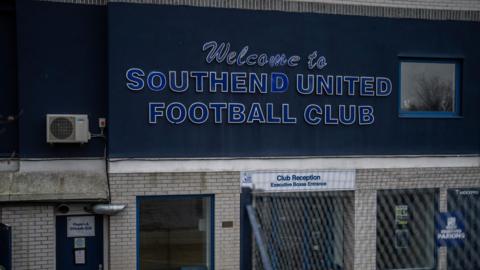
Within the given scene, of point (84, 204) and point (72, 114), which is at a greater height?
point (72, 114)

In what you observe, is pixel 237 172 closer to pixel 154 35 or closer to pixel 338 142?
pixel 338 142

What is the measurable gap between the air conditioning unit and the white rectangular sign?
2991 mm

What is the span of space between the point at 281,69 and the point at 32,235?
546 cm

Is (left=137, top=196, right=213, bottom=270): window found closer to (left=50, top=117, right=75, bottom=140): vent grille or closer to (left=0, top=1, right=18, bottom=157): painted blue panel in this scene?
(left=50, top=117, right=75, bottom=140): vent grille

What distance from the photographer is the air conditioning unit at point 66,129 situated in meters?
9.93

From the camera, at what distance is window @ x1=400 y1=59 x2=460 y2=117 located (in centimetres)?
1164

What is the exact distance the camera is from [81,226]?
10336mm

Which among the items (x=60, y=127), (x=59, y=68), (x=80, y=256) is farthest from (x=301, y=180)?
(x=59, y=68)

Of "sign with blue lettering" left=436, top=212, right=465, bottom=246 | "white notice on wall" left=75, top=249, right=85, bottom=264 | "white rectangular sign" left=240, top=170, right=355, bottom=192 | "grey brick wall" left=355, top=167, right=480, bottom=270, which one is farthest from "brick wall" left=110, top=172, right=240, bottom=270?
"sign with blue lettering" left=436, top=212, right=465, bottom=246

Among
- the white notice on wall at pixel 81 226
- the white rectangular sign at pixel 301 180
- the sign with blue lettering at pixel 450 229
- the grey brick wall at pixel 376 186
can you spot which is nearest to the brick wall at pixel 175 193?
the white rectangular sign at pixel 301 180

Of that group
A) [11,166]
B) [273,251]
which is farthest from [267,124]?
[273,251]

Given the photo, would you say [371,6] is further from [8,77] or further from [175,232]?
[8,77]

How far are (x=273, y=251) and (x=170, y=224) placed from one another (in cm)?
557

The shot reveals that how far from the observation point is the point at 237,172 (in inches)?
417
